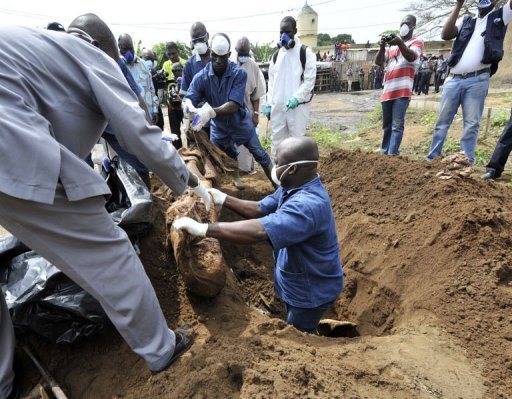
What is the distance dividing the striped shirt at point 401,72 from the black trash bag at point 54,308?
14.8 ft

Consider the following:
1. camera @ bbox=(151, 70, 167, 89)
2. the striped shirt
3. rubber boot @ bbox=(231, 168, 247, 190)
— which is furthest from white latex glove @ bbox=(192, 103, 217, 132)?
camera @ bbox=(151, 70, 167, 89)

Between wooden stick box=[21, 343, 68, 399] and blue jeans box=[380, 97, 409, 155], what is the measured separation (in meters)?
4.79

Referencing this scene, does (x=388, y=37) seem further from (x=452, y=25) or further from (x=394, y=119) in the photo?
(x=394, y=119)

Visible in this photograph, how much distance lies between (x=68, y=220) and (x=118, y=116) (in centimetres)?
47

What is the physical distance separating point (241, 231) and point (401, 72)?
3974mm

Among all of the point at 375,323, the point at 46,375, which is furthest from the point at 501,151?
the point at 46,375

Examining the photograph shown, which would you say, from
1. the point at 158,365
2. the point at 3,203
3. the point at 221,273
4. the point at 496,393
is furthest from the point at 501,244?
the point at 3,203

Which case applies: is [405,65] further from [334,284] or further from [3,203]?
[3,203]

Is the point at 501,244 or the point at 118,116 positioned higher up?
the point at 118,116

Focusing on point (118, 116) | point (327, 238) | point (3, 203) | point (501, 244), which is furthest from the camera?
point (501, 244)

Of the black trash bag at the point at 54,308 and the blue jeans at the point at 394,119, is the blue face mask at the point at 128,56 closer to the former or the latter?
the blue jeans at the point at 394,119

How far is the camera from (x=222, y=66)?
13.5 feet

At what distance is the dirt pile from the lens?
1.62 metres

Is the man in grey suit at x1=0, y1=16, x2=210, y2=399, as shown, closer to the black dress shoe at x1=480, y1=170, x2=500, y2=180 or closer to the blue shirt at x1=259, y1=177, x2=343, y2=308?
the blue shirt at x1=259, y1=177, x2=343, y2=308
